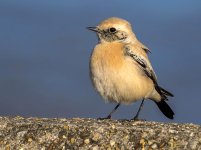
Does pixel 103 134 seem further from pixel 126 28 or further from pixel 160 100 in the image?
pixel 160 100

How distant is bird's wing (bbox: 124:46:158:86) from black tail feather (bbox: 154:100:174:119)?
147 cm

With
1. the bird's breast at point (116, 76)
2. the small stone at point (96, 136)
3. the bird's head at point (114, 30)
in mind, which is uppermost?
the bird's head at point (114, 30)

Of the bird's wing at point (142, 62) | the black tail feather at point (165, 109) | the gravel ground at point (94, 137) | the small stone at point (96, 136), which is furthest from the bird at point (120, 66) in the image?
the small stone at point (96, 136)

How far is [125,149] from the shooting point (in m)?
→ 7.11

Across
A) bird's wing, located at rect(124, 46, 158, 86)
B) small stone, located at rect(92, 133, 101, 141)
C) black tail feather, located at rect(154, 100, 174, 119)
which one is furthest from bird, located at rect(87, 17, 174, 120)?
small stone, located at rect(92, 133, 101, 141)

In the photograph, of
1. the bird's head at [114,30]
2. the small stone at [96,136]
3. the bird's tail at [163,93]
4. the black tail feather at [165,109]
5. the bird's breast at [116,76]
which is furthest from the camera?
the black tail feather at [165,109]

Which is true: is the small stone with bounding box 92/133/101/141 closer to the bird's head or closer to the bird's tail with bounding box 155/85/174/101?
the bird's head

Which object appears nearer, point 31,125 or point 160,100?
point 31,125

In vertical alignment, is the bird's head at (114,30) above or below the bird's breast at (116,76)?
above

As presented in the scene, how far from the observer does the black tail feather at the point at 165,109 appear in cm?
1207

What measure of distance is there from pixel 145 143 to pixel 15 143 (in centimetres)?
171

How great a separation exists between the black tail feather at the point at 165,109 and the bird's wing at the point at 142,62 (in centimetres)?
147

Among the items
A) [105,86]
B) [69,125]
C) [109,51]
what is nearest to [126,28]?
[109,51]

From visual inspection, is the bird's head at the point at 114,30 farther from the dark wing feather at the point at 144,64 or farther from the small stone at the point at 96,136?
the small stone at the point at 96,136
